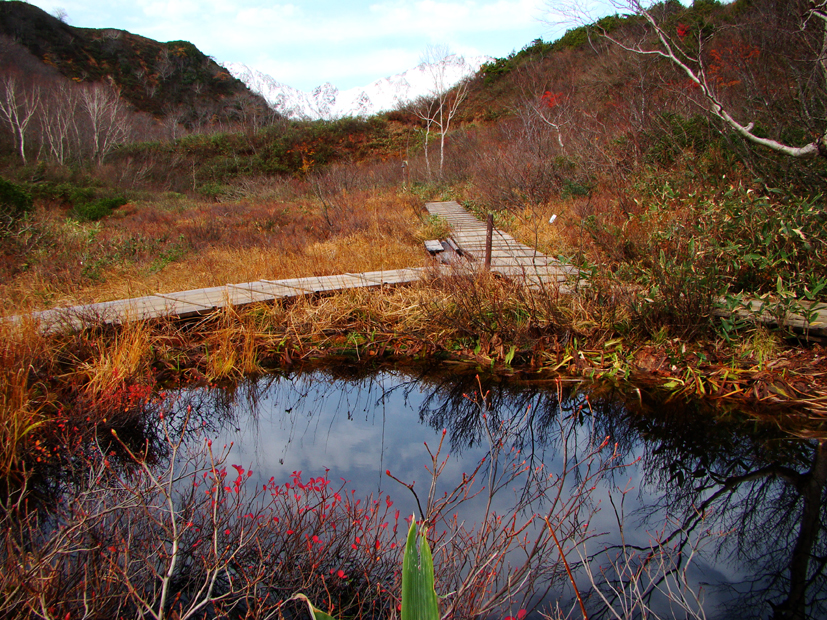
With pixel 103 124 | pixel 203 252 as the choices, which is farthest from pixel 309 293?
pixel 103 124

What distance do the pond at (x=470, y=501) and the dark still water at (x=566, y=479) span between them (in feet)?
0.04

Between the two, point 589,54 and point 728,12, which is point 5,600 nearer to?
point 728,12

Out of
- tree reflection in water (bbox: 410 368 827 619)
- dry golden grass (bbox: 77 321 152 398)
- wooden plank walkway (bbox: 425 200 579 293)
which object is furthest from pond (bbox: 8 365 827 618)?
wooden plank walkway (bbox: 425 200 579 293)

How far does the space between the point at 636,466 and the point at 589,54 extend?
21946mm

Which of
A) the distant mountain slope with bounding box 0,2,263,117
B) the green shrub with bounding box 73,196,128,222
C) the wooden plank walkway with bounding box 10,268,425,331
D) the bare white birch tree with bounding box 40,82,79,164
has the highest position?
the distant mountain slope with bounding box 0,2,263,117

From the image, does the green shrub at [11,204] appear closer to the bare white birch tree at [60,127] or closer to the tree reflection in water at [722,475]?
the tree reflection in water at [722,475]

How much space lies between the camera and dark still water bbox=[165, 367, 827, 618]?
1953 mm

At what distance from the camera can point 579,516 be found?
2.35 m

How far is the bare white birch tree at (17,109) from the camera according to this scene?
22.4m

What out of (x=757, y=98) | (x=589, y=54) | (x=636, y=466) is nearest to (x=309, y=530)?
(x=636, y=466)

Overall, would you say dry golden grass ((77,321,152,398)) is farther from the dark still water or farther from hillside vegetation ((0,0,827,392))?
hillside vegetation ((0,0,827,392))

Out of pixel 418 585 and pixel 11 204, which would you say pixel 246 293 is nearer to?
pixel 418 585

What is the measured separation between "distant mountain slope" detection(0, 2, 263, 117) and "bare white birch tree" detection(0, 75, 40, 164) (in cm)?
1093

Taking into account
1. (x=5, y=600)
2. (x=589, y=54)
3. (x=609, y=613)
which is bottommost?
(x=609, y=613)
